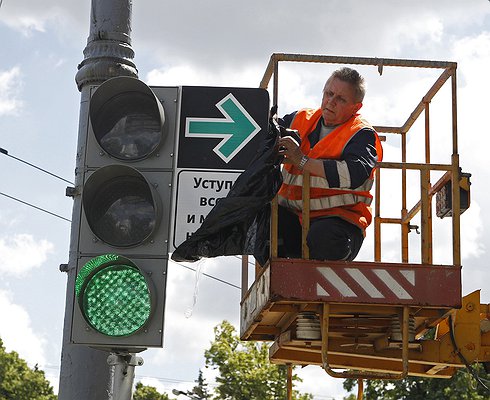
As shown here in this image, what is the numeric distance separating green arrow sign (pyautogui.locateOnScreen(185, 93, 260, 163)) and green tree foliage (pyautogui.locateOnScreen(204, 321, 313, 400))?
93.5ft

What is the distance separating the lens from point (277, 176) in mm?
6719

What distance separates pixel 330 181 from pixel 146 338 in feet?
6.22

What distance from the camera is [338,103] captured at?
7.38m

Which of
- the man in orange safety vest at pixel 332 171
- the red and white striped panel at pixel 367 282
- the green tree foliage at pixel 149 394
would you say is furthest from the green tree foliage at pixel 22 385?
the red and white striped panel at pixel 367 282

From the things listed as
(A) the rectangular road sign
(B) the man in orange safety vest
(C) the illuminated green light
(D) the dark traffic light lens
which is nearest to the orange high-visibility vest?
(B) the man in orange safety vest

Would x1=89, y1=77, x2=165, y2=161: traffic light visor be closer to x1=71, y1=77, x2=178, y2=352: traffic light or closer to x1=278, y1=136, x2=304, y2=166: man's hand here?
x1=71, y1=77, x2=178, y2=352: traffic light

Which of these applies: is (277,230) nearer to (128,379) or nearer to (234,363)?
(128,379)

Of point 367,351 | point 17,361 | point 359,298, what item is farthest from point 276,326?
point 17,361

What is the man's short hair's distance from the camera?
24.3 feet

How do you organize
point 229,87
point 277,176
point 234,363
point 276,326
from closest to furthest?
point 229,87
point 277,176
point 276,326
point 234,363

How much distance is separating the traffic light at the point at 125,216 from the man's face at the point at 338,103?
1.61 metres

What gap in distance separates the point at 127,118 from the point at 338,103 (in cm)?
188

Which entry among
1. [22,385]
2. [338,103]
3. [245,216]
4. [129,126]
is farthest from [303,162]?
[22,385]

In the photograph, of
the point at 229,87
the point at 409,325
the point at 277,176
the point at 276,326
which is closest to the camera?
the point at 229,87
